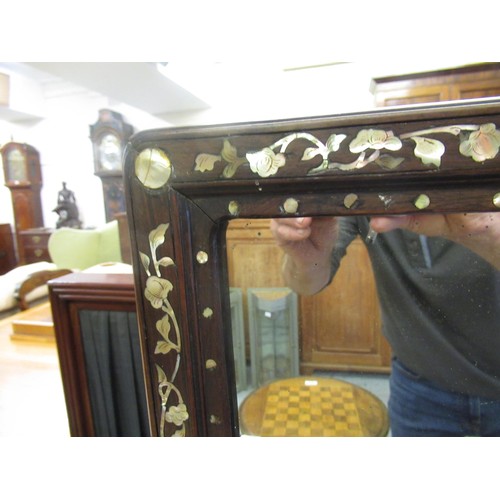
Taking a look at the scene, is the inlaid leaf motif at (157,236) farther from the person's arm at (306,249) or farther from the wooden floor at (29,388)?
the wooden floor at (29,388)

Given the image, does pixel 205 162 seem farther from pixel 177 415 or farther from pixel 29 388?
pixel 29 388

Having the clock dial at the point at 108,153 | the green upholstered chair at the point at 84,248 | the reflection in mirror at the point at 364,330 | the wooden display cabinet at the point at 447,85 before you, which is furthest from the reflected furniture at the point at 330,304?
the clock dial at the point at 108,153

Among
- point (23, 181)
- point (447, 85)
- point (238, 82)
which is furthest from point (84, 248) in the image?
point (447, 85)

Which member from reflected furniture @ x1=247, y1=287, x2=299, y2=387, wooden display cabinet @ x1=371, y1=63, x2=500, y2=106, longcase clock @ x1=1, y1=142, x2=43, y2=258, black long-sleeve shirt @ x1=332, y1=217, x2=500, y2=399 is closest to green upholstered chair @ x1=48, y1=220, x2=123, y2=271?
longcase clock @ x1=1, y1=142, x2=43, y2=258

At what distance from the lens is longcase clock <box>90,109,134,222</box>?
1.28m

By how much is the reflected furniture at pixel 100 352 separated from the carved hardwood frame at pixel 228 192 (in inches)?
7.3

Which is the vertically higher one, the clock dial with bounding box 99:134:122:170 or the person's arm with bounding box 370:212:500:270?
the clock dial with bounding box 99:134:122:170

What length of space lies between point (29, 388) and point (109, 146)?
147 cm

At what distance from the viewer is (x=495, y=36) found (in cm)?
23

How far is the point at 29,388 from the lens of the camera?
23.4 inches

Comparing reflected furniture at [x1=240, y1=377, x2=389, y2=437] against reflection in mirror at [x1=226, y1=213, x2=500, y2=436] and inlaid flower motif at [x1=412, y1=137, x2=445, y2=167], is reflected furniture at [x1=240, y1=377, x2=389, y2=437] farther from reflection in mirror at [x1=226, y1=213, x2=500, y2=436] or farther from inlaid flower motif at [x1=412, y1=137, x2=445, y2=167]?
inlaid flower motif at [x1=412, y1=137, x2=445, y2=167]

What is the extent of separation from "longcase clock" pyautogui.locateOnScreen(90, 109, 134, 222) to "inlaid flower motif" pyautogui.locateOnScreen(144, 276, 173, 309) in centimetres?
93
